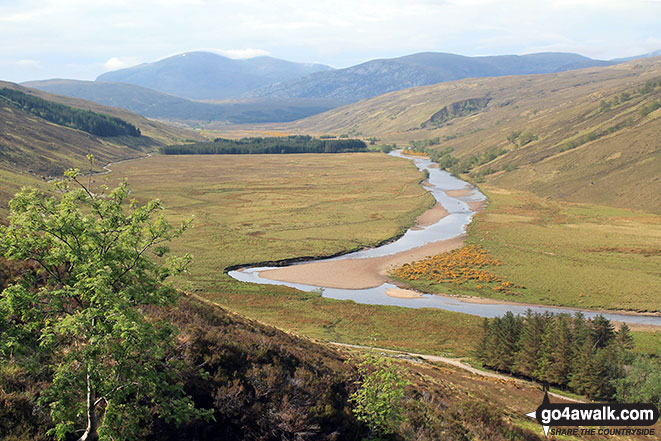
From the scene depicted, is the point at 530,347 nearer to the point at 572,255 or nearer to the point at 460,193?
the point at 572,255

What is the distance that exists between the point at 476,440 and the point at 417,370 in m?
13.5

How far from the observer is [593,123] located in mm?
171250

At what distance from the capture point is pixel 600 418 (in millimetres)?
21531

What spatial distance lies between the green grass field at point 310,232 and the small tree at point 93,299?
1.93m

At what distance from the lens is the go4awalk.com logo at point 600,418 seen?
2217cm

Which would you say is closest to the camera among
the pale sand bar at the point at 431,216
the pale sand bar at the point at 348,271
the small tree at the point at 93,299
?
the small tree at the point at 93,299

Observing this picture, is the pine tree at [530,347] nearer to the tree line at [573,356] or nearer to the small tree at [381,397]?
the tree line at [573,356]

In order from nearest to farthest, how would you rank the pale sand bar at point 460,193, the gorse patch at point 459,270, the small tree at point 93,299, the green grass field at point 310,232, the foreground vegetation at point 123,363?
1. the small tree at point 93,299
2. the foreground vegetation at point 123,363
3. the green grass field at point 310,232
4. the gorse patch at point 459,270
5. the pale sand bar at point 460,193

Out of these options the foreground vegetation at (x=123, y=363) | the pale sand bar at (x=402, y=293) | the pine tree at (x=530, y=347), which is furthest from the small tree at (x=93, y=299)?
the pale sand bar at (x=402, y=293)

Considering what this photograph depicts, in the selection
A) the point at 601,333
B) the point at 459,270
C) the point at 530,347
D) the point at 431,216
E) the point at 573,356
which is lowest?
the point at 459,270

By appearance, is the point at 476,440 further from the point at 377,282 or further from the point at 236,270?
the point at 236,270

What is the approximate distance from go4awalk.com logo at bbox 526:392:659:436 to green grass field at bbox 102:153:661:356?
2066cm

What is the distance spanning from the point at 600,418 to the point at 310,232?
76518mm

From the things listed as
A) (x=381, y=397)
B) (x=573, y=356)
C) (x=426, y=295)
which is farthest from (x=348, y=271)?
(x=381, y=397)
